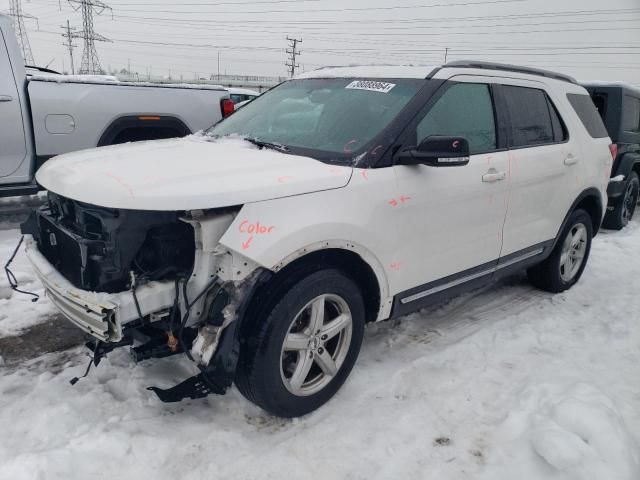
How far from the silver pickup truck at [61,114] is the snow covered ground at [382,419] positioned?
7.06ft

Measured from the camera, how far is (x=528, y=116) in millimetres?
4105

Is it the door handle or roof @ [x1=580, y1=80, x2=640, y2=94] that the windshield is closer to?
the door handle

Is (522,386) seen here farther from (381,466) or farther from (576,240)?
(576,240)

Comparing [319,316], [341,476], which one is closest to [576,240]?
[319,316]

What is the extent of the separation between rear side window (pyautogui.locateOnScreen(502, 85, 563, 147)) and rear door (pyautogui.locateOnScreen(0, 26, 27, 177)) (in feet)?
15.5

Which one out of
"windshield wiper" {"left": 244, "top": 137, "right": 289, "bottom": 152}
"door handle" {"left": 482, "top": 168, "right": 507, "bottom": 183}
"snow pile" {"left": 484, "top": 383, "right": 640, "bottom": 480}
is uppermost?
"windshield wiper" {"left": 244, "top": 137, "right": 289, "bottom": 152}

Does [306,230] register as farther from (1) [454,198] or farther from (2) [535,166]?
(2) [535,166]

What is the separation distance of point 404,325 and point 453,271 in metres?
0.75

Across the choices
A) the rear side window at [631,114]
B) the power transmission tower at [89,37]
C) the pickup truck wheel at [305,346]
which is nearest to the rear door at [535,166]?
the pickup truck wheel at [305,346]

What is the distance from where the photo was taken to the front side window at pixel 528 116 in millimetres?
3918

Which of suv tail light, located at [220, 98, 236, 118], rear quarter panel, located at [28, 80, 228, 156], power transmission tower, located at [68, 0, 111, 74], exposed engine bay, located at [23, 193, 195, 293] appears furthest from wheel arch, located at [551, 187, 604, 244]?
power transmission tower, located at [68, 0, 111, 74]

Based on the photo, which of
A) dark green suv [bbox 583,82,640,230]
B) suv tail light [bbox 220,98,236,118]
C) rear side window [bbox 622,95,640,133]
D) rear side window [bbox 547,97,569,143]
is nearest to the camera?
rear side window [bbox 547,97,569,143]

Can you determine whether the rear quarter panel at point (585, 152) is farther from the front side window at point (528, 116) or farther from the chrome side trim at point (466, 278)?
the chrome side trim at point (466, 278)

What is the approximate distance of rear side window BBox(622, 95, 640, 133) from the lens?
7.86 meters
